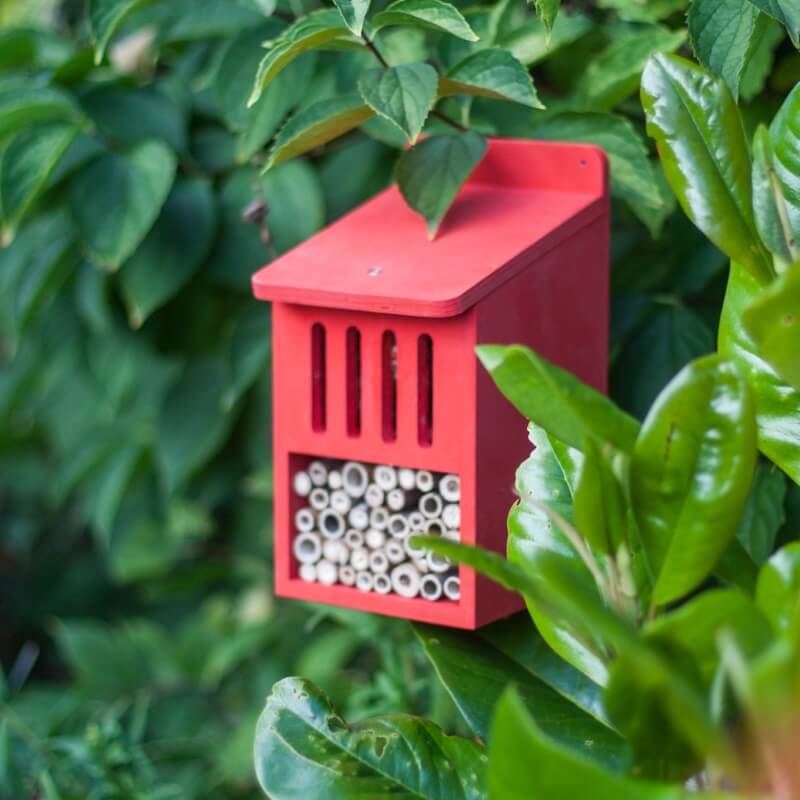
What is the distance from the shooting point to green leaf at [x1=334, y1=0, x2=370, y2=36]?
987 mm

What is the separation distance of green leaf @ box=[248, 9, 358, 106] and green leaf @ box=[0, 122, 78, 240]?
331 mm

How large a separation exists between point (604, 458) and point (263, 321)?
0.81 meters

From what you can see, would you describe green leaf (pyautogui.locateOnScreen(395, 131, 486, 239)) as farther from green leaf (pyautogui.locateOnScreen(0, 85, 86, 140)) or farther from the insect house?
green leaf (pyautogui.locateOnScreen(0, 85, 86, 140))

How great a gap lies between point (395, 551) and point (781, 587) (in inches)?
17.4

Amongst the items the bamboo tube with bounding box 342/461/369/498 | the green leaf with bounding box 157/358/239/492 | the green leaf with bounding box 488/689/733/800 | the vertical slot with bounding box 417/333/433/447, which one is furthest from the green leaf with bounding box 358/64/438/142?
the green leaf with bounding box 157/358/239/492

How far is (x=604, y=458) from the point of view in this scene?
742mm

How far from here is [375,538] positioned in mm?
1094

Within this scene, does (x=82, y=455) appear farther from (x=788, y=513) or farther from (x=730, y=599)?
(x=730, y=599)

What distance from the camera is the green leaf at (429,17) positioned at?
1.00m

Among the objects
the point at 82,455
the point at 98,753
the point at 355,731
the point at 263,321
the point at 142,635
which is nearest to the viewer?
the point at 355,731

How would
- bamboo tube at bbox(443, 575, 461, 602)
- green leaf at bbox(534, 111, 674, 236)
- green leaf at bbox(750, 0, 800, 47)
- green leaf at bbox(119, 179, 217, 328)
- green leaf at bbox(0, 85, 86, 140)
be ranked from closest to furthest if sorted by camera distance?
green leaf at bbox(750, 0, 800, 47)
bamboo tube at bbox(443, 575, 461, 602)
green leaf at bbox(534, 111, 674, 236)
green leaf at bbox(0, 85, 86, 140)
green leaf at bbox(119, 179, 217, 328)

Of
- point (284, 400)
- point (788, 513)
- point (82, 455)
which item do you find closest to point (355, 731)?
point (284, 400)

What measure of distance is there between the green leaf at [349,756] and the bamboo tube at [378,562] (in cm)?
15

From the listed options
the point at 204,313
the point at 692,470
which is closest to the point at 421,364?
the point at 692,470
